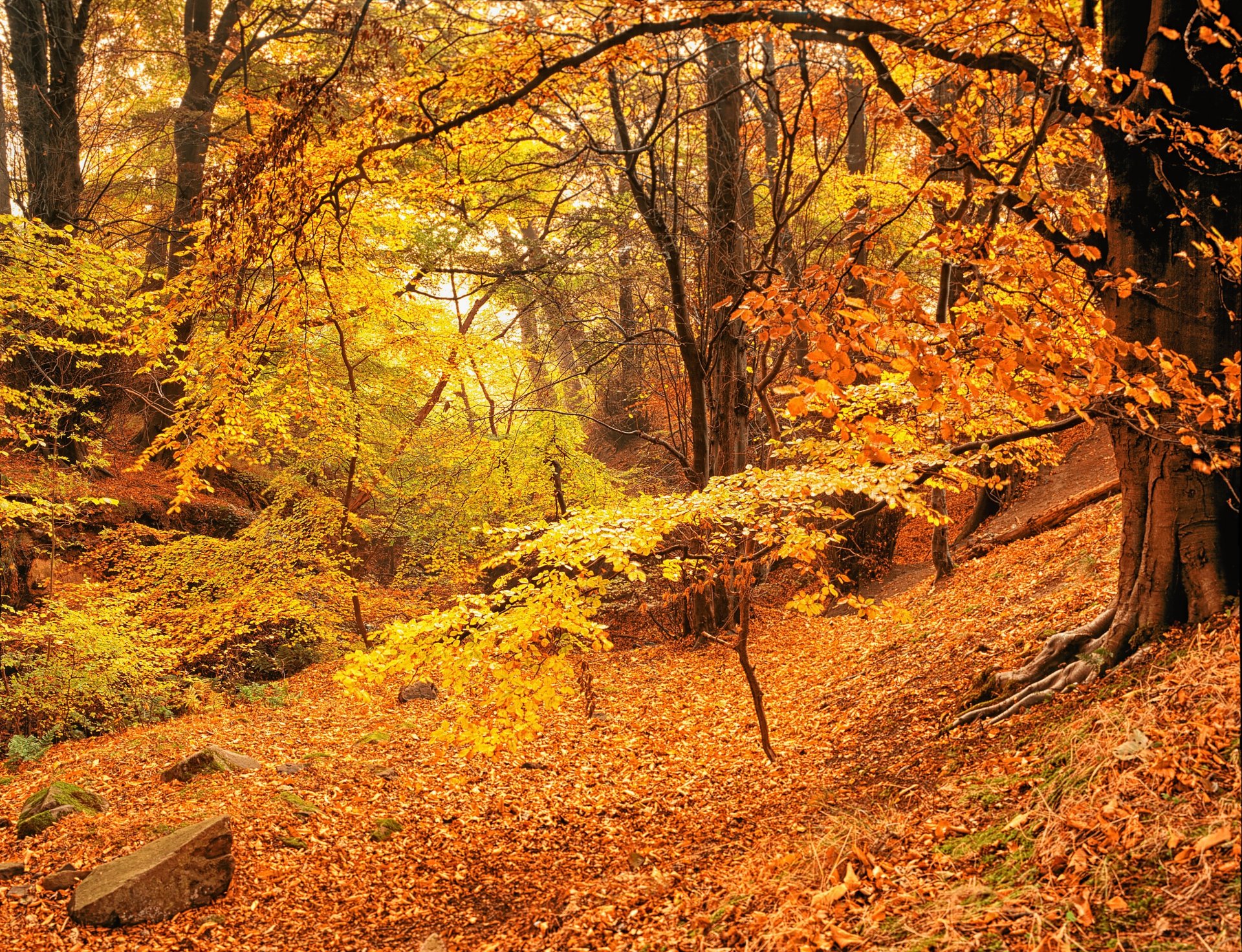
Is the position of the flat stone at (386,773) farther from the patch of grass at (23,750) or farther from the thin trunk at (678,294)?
the thin trunk at (678,294)

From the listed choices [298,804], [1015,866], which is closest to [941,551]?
[1015,866]

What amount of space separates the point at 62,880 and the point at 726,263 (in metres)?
8.47

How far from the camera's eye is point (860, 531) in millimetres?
12250

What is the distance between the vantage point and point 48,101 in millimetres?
11883

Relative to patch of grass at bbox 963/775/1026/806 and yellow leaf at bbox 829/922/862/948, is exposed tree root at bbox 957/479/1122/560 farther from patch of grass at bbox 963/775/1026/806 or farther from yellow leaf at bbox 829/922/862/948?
yellow leaf at bbox 829/922/862/948

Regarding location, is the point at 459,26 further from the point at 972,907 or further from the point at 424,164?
the point at 972,907

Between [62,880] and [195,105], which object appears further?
[195,105]

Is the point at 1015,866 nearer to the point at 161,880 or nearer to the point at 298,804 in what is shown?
the point at 161,880

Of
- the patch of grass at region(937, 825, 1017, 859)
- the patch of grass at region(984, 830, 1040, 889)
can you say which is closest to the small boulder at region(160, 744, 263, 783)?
the patch of grass at region(937, 825, 1017, 859)

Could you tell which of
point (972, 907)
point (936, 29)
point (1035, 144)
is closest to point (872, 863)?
point (972, 907)

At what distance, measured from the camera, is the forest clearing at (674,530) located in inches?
136

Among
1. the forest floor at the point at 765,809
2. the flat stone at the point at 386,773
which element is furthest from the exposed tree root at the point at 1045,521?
the flat stone at the point at 386,773

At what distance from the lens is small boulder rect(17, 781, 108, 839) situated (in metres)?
5.68

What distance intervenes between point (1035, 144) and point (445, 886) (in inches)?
216
